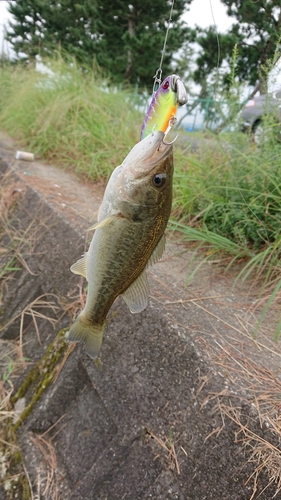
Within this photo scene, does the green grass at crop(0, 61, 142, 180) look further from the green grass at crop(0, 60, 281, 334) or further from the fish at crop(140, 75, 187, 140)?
the fish at crop(140, 75, 187, 140)

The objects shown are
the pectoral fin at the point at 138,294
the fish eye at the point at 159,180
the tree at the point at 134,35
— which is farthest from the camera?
the tree at the point at 134,35

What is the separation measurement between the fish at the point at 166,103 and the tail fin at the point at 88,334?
2.28ft

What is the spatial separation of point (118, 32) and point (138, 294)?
698 inches

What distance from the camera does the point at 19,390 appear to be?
6.72 feet

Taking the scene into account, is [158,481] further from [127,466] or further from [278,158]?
[278,158]

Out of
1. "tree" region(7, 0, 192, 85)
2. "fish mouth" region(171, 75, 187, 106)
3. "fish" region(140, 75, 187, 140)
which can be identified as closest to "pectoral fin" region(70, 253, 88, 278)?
"fish" region(140, 75, 187, 140)

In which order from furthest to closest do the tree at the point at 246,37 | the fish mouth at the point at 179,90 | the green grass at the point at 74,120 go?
the tree at the point at 246,37, the green grass at the point at 74,120, the fish mouth at the point at 179,90

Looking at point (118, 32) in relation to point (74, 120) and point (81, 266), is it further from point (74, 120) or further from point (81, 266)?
point (81, 266)

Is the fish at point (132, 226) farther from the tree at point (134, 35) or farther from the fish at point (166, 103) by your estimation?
the tree at point (134, 35)

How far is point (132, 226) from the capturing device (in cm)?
114

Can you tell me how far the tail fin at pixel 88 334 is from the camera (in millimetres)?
1346

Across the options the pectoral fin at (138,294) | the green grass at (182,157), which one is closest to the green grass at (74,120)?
the green grass at (182,157)

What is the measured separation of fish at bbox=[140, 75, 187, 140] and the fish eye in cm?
12

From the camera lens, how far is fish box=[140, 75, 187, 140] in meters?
0.97
